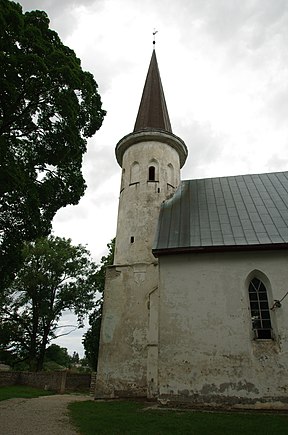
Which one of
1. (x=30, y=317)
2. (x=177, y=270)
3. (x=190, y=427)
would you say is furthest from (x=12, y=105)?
(x=30, y=317)

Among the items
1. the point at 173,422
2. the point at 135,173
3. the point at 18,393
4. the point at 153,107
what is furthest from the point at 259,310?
the point at 18,393

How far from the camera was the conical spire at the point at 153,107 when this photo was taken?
18344mm

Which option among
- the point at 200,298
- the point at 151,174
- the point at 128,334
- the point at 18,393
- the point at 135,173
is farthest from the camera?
the point at 18,393

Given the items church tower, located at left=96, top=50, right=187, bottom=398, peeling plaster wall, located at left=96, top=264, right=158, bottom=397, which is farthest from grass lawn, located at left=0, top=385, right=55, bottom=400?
church tower, located at left=96, top=50, right=187, bottom=398

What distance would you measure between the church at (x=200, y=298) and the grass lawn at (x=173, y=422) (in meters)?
1.23

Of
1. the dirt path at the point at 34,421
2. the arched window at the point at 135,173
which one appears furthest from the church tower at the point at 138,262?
the dirt path at the point at 34,421

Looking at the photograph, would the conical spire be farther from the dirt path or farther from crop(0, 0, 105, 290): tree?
the dirt path

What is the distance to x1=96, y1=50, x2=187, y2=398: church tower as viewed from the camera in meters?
11.9

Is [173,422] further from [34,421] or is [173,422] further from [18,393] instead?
[18,393]

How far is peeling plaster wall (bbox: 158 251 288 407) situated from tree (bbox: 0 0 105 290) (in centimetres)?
488

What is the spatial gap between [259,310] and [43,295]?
22.6m

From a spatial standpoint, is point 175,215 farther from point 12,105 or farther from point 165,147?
point 12,105

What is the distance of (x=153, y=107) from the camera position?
19250 mm

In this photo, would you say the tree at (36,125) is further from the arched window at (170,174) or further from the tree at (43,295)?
the tree at (43,295)
